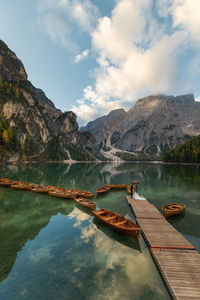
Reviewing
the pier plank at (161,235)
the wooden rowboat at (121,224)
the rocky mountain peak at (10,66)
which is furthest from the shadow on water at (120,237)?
the rocky mountain peak at (10,66)

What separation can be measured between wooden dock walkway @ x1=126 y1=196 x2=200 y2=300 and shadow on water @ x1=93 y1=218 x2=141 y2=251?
1412 mm

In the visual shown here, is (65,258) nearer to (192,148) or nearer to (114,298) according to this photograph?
(114,298)

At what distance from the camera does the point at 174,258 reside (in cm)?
1180

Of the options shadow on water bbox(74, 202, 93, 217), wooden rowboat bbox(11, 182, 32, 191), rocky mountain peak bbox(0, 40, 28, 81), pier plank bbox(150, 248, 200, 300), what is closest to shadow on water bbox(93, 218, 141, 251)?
pier plank bbox(150, 248, 200, 300)

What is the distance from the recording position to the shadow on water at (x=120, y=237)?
48.6ft

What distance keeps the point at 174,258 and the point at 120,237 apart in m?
6.11

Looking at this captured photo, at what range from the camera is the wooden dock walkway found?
8969 mm

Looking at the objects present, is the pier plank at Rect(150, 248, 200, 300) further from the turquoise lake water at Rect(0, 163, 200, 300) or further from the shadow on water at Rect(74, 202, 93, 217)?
the shadow on water at Rect(74, 202, 93, 217)

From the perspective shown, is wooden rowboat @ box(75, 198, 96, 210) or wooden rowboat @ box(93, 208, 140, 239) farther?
wooden rowboat @ box(75, 198, 96, 210)

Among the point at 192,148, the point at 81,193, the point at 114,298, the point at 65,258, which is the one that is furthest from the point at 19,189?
the point at 192,148

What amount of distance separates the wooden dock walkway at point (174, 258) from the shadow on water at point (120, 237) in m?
1.41

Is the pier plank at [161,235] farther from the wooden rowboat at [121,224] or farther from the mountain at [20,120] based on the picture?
the mountain at [20,120]

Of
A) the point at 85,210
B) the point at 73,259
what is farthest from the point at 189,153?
the point at 73,259

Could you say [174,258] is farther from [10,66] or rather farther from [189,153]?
[10,66]
